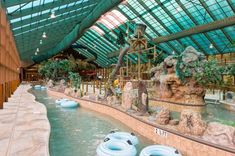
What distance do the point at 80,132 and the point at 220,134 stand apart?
15.4ft

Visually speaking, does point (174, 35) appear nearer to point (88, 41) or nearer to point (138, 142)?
point (138, 142)

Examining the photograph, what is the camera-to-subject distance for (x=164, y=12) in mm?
20266

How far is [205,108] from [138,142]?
689 cm

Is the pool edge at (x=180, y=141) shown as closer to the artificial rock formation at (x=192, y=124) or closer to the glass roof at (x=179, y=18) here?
the artificial rock formation at (x=192, y=124)

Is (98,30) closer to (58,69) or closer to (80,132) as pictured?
(58,69)

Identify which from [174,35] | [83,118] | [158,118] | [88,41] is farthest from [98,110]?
[88,41]

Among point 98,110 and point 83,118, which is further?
point 98,110

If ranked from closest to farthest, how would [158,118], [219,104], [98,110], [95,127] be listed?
[158,118], [95,127], [98,110], [219,104]

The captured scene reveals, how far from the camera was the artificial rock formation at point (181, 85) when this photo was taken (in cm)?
1255

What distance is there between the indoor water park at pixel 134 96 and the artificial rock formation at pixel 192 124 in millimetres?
27

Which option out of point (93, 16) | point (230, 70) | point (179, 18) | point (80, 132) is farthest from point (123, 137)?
point (179, 18)

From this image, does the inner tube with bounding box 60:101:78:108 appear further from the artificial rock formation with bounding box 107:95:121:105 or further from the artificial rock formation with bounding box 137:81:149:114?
the artificial rock formation with bounding box 137:81:149:114

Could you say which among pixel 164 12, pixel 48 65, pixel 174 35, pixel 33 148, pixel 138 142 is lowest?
pixel 138 142

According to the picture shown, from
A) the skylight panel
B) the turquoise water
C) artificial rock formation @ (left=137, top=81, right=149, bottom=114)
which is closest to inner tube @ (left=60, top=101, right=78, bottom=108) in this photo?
the turquoise water
